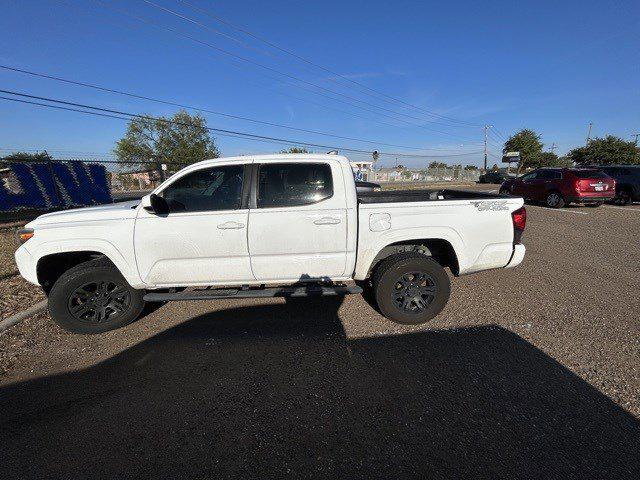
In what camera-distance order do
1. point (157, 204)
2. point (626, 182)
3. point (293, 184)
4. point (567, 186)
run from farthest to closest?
point (626, 182) < point (567, 186) < point (293, 184) < point (157, 204)

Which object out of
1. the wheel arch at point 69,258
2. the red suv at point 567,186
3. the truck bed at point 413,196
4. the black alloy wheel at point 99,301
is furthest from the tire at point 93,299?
the red suv at point 567,186

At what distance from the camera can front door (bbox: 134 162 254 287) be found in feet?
10.1

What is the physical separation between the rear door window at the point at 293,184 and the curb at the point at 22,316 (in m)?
3.30

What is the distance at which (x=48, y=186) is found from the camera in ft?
41.3

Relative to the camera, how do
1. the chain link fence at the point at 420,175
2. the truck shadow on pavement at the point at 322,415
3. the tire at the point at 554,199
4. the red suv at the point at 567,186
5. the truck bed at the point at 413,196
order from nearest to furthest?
the truck shadow on pavement at the point at 322,415 < the truck bed at the point at 413,196 < the red suv at the point at 567,186 < the tire at the point at 554,199 < the chain link fence at the point at 420,175

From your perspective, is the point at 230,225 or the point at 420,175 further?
the point at 420,175

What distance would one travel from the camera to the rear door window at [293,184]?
3.16 meters

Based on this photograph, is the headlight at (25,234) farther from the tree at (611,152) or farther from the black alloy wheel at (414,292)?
the tree at (611,152)

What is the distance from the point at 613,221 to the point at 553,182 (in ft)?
10.2

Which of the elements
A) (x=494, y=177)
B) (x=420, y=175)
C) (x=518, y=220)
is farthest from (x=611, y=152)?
→ (x=518, y=220)

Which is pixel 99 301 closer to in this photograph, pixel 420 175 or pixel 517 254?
pixel 517 254

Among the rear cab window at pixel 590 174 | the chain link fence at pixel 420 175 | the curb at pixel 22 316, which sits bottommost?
the curb at pixel 22 316

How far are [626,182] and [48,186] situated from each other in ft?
82.6

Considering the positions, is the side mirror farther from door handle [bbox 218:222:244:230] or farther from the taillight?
the taillight
